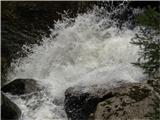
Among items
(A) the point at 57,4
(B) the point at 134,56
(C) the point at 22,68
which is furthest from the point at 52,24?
(B) the point at 134,56

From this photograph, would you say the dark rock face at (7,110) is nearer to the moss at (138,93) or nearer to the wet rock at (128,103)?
the wet rock at (128,103)

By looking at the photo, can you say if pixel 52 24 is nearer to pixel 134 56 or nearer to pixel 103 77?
pixel 134 56

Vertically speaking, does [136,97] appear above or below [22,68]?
above

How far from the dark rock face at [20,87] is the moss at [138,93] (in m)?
2.60

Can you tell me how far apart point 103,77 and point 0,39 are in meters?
3.22

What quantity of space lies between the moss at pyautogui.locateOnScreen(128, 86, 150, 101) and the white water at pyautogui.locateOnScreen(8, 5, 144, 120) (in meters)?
0.89

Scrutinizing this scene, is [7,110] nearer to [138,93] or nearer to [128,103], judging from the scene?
[128,103]

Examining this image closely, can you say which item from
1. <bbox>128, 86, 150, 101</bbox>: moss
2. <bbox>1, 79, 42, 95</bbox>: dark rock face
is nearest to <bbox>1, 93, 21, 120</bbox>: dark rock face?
<bbox>1, 79, 42, 95</bbox>: dark rock face

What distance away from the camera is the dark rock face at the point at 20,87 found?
9117 millimetres

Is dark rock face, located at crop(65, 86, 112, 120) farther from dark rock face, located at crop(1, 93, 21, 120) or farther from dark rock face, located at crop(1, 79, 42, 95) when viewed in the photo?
dark rock face, located at crop(1, 79, 42, 95)

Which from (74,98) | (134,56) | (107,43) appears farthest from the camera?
(107,43)

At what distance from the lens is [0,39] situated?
10562 mm

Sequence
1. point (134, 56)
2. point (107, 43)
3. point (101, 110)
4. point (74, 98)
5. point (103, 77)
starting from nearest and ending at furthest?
point (101, 110), point (74, 98), point (103, 77), point (134, 56), point (107, 43)

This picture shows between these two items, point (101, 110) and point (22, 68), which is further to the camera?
point (22, 68)
